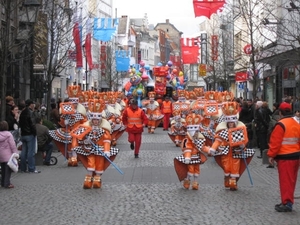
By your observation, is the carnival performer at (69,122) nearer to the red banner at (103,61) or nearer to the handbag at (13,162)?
the handbag at (13,162)

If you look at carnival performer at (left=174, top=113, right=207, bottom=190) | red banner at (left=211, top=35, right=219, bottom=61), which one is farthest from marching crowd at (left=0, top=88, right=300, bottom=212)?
red banner at (left=211, top=35, right=219, bottom=61)

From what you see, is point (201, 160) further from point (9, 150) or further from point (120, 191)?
point (9, 150)

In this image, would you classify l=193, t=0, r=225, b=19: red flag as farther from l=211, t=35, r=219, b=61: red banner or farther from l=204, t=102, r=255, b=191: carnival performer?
l=204, t=102, r=255, b=191: carnival performer

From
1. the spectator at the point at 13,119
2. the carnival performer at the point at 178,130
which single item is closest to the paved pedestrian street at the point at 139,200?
the spectator at the point at 13,119

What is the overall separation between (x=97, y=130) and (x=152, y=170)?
3.60 meters

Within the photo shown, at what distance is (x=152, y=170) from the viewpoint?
18.1 m

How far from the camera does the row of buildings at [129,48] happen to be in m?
24.9

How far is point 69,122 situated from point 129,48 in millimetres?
93890

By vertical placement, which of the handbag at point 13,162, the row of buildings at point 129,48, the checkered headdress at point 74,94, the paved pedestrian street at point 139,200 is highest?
the row of buildings at point 129,48

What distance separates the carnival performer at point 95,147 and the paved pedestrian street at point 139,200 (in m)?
0.31

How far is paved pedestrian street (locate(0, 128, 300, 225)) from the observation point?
10836 millimetres

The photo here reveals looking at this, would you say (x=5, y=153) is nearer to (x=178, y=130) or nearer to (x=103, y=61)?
(x=178, y=130)

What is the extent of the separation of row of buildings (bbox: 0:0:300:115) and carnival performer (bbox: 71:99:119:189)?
4.81 meters

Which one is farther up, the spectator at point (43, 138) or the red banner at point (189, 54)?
the red banner at point (189, 54)
